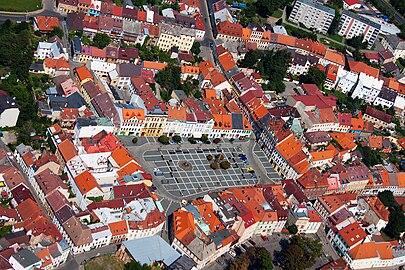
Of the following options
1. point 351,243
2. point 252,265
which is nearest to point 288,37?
point 351,243

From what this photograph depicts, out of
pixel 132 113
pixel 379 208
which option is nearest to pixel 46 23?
pixel 132 113

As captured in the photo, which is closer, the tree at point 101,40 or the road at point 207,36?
the tree at point 101,40

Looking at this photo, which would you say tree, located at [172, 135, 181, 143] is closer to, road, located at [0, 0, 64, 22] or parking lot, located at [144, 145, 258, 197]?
parking lot, located at [144, 145, 258, 197]

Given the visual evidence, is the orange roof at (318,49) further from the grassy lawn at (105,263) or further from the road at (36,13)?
the grassy lawn at (105,263)

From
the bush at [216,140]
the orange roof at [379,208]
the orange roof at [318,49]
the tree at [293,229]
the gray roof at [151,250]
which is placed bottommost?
the tree at [293,229]

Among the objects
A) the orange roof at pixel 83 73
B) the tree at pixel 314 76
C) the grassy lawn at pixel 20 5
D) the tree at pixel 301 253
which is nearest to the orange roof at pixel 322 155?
the tree at pixel 301 253

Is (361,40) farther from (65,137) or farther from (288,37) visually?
(65,137)
